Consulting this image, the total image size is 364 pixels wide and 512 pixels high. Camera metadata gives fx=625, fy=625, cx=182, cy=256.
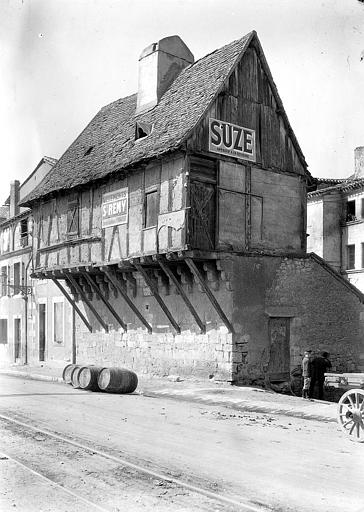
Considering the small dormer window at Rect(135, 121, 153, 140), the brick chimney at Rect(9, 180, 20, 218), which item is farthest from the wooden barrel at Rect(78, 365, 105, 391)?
the brick chimney at Rect(9, 180, 20, 218)

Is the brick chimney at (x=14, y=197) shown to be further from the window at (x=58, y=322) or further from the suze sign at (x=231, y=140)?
the suze sign at (x=231, y=140)

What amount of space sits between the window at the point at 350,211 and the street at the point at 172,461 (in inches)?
1019

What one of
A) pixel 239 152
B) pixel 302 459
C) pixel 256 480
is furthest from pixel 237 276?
pixel 256 480

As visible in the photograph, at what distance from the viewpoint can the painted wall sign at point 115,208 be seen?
67.9 ft

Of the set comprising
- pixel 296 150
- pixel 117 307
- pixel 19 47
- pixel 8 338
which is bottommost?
pixel 8 338

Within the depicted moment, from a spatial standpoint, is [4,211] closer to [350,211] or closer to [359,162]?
[350,211]

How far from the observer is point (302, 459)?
343 inches

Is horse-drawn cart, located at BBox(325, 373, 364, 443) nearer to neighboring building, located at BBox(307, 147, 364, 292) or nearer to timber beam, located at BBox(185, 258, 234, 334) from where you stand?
timber beam, located at BBox(185, 258, 234, 334)

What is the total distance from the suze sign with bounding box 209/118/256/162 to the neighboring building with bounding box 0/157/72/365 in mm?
11090

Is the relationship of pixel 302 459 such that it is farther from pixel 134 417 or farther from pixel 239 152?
pixel 239 152

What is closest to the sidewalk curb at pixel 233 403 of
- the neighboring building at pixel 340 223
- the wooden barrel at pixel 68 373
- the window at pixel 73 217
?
the wooden barrel at pixel 68 373

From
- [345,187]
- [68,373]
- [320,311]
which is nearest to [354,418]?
[320,311]

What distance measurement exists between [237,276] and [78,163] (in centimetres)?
954

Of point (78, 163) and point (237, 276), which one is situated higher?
point (78, 163)
